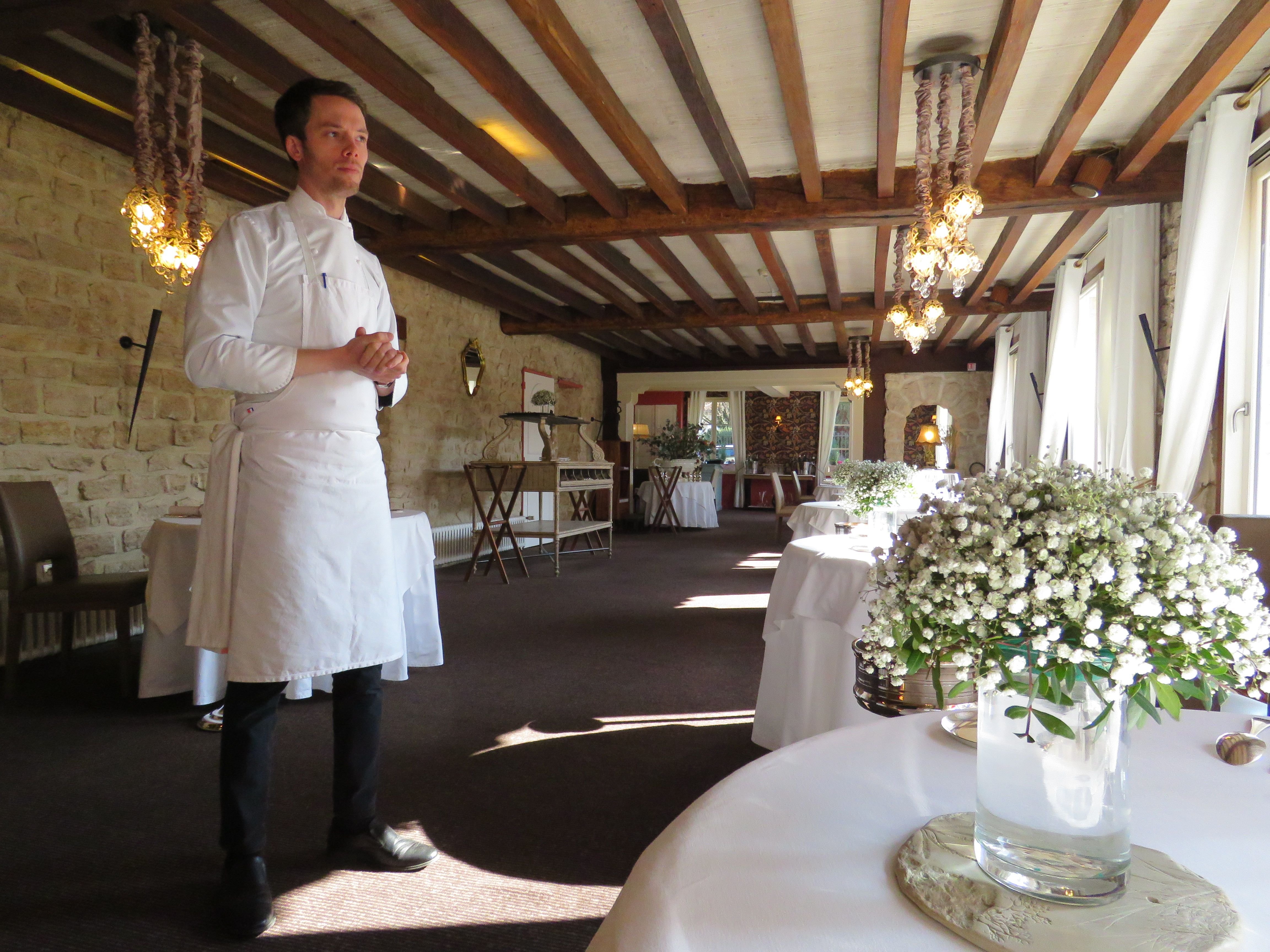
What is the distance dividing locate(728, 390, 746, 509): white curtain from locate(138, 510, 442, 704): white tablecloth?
1381 cm

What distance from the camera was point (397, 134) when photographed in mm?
4414

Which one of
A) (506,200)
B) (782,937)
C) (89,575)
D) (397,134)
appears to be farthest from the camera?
(506,200)

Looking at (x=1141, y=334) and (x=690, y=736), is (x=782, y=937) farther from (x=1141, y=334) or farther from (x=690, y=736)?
(x=1141, y=334)

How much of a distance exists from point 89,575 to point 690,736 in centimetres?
296

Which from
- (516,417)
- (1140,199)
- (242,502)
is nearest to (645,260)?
(516,417)

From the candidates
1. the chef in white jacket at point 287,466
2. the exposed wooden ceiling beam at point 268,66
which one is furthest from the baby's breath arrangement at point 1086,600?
the exposed wooden ceiling beam at point 268,66

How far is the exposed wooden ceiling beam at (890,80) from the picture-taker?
291 cm

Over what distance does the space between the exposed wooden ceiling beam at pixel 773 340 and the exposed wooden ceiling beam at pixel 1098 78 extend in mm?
4624

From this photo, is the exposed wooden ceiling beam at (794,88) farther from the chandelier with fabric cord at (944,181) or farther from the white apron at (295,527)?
the white apron at (295,527)

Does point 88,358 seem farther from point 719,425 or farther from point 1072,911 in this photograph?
point 719,425

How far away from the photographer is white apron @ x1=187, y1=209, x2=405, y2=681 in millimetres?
1521

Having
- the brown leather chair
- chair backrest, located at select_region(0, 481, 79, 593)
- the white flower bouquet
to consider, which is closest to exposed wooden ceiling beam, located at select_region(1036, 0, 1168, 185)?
the white flower bouquet

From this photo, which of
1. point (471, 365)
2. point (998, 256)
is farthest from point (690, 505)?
point (998, 256)

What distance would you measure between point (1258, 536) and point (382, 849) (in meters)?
2.45
